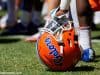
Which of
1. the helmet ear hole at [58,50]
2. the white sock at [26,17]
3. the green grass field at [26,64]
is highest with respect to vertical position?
the white sock at [26,17]

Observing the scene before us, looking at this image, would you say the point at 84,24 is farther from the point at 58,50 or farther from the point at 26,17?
the point at 26,17

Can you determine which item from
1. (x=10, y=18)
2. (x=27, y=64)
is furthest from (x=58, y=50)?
(x=10, y=18)

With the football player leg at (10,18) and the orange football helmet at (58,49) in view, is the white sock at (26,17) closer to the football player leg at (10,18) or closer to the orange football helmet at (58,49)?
the football player leg at (10,18)

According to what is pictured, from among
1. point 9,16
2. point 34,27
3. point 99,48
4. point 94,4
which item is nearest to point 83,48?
point 94,4

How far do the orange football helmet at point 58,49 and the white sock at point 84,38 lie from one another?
679mm

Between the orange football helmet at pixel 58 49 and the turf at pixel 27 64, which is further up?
the orange football helmet at pixel 58 49

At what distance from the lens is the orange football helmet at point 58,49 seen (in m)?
5.12

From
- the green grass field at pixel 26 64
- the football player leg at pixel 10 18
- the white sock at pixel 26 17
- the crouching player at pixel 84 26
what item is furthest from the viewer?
the football player leg at pixel 10 18

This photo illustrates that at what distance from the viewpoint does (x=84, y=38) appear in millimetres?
5902

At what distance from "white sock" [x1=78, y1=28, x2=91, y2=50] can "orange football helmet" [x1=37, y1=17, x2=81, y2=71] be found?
2.23ft

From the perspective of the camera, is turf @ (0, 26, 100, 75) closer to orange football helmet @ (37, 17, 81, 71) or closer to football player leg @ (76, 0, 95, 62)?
orange football helmet @ (37, 17, 81, 71)

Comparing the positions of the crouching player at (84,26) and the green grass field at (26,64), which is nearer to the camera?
the green grass field at (26,64)

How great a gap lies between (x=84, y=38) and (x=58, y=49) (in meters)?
0.84

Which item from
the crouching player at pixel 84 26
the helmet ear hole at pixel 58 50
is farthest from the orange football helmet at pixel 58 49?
the crouching player at pixel 84 26
